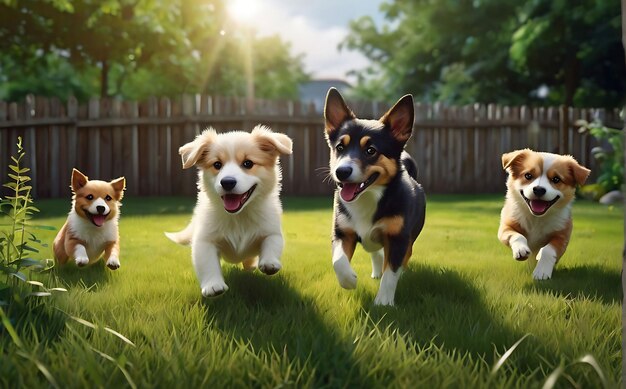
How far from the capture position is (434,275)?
414 centimetres

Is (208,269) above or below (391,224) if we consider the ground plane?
below

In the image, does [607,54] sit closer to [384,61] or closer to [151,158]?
[384,61]

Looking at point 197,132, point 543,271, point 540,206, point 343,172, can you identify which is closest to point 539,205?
point 540,206

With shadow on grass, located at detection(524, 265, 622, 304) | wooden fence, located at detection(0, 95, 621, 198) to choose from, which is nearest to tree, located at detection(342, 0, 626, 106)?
wooden fence, located at detection(0, 95, 621, 198)

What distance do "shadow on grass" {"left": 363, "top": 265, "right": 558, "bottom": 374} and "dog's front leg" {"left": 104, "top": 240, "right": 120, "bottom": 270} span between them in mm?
1774

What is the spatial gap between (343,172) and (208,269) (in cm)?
95

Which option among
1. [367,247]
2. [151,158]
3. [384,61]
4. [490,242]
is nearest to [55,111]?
[151,158]

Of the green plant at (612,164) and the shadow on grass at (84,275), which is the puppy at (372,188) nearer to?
the shadow on grass at (84,275)

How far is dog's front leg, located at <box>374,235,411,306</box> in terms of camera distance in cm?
347

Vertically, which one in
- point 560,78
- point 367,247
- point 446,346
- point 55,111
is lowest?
point 446,346

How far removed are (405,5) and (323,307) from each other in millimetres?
22288

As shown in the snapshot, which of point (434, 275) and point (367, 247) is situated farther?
point (434, 275)

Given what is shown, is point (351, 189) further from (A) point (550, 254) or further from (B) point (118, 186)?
(B) point (118, 186)

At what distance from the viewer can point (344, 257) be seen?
3.45 metres
